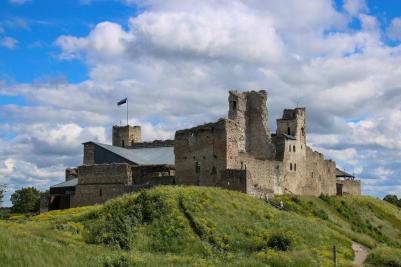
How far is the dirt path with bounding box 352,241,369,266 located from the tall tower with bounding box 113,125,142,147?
56897 millimetres

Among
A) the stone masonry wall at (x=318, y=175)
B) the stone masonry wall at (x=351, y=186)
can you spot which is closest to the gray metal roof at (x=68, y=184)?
the stone masonry wall at (x=318, y=175)

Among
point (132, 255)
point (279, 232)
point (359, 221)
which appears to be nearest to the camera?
point (132, 255)

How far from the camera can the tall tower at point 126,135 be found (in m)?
99.9

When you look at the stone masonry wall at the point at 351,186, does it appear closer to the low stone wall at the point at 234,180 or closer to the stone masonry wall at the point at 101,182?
the stone masonry wall at the point at 101,182

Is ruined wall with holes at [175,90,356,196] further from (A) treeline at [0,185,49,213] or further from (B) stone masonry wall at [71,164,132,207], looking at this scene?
(A) treeline at [0,185,49,213]

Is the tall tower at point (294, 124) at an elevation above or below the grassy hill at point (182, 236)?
above

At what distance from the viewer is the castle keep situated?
58281 mm

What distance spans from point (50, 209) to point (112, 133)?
31.9m

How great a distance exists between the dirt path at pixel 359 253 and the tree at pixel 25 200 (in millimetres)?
55312

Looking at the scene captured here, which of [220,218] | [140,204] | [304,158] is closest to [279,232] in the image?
[220,218]

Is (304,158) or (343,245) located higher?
(304,158)

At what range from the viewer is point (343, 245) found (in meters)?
45.0

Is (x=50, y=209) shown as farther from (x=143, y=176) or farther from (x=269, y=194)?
(x=269, y=194)

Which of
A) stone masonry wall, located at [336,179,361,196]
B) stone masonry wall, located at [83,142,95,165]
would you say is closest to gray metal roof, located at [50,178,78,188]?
stone masonry wall, located at [83,142,95,165]
